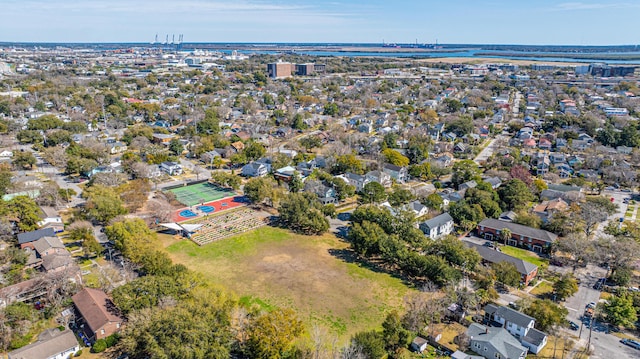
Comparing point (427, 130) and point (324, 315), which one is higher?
point (427, 130)

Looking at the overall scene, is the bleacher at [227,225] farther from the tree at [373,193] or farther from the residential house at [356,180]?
the residential house at [356,180]

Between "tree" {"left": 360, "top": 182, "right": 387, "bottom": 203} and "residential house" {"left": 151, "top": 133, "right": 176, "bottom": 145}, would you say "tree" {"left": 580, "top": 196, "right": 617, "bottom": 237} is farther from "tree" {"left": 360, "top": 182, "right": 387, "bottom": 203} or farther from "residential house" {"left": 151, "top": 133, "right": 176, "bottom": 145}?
"residential house" {"left": 151, "top": 133, "right": 176, "bottom": 145}

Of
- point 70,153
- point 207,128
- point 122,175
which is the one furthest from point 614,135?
point 70,153

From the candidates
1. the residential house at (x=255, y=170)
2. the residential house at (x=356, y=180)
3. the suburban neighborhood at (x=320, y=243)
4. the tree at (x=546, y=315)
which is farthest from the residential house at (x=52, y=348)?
the residential house at (x=356, y=180)

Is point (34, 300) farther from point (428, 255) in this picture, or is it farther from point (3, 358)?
point (428, 255)

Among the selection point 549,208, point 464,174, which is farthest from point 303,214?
point 549,208
